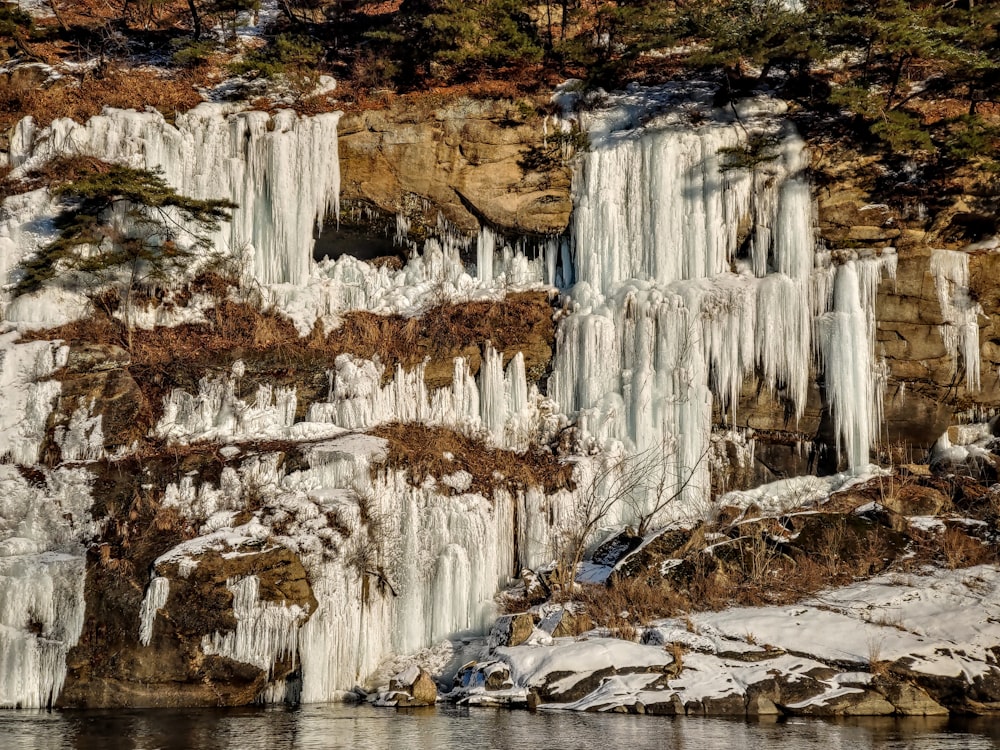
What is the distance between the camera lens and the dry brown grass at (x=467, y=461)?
2094 centimetres

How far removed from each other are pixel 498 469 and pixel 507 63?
12.9m

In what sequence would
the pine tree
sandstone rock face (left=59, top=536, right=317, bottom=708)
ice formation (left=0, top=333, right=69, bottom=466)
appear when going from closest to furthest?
sandstone rock face (left=59, top=536, right=317, bottom=708), ice formation (left=0, top=333, right=69, bottom=466), the pine tree

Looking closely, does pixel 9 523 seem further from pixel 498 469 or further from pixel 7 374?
pixel 498 469

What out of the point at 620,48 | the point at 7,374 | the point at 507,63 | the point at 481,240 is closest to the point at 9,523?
the point at 7,374

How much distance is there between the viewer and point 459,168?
2602cm

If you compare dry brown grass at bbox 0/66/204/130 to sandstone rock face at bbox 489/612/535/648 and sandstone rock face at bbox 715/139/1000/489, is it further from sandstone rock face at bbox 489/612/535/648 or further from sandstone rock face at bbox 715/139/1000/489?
sandstone rock face at bbox 715/139/1000/489

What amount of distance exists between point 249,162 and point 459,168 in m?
5.68

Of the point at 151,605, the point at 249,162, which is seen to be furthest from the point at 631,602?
the point at 249,162

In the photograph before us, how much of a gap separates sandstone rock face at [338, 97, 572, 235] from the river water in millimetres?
14146

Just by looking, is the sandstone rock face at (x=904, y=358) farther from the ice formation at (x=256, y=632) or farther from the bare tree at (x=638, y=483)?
the ice formation at (x=256, y=632)

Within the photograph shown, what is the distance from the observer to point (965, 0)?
89.2 ft

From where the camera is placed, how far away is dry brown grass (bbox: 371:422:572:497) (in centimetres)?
2094

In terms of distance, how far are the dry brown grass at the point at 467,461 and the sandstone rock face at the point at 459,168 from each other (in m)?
6.59

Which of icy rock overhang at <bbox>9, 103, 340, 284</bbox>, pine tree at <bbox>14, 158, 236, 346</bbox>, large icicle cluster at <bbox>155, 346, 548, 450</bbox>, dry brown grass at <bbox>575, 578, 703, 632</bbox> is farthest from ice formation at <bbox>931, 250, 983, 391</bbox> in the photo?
pine tree at <bbox>14, 158, 236, 346</bbox>
